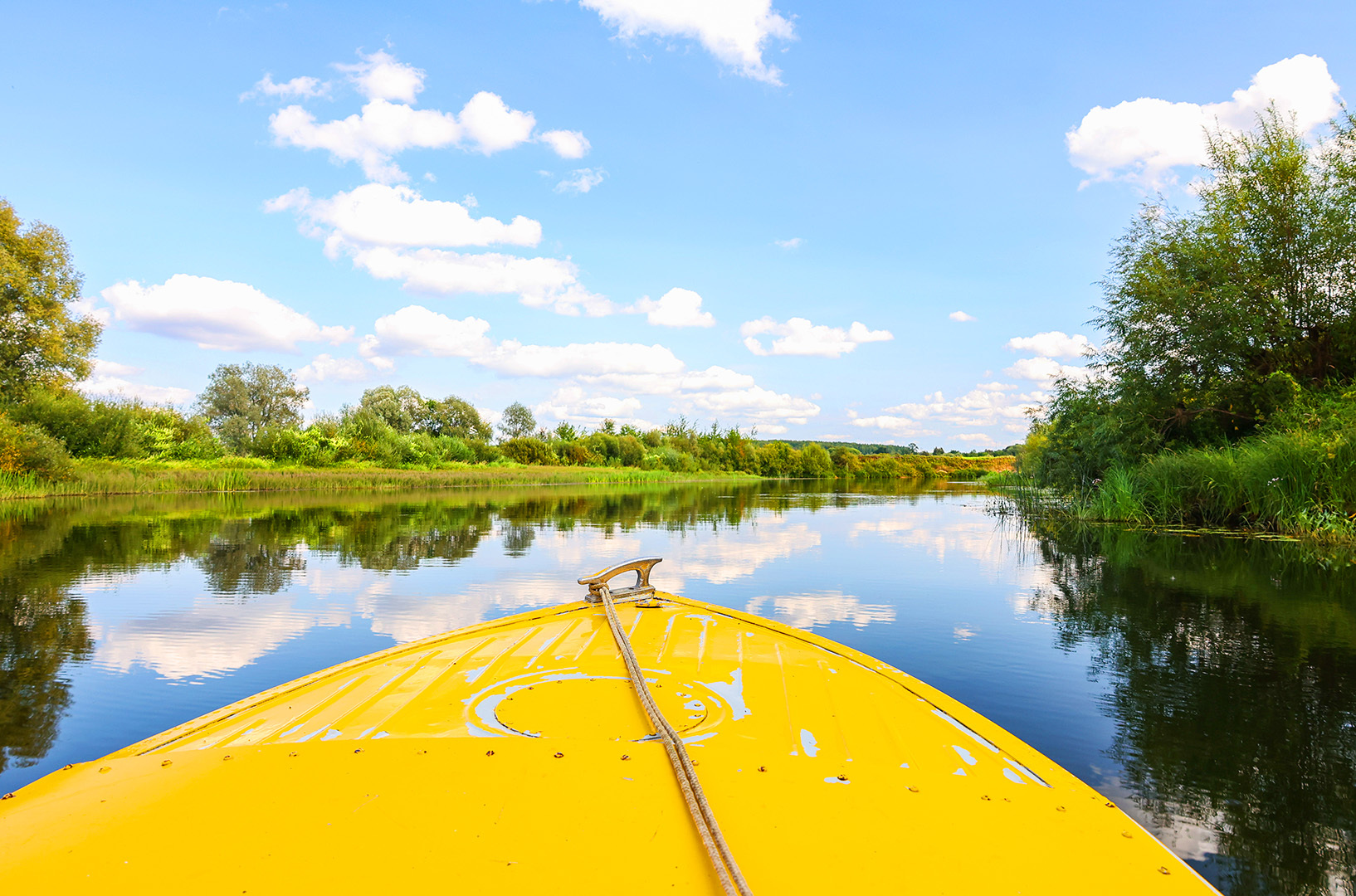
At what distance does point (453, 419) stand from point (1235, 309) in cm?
4813

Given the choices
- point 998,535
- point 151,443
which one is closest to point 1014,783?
point 998,535

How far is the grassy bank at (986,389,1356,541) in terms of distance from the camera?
10.4 m

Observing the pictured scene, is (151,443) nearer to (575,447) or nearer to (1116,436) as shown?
(575,447)

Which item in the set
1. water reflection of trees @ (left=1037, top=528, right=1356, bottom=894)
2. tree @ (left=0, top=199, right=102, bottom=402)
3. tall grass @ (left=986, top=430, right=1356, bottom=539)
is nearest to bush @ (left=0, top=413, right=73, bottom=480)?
tree @ (left=0, top=199, right=102, bottom=402)

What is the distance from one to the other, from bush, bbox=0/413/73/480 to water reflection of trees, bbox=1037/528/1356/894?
25.0 m

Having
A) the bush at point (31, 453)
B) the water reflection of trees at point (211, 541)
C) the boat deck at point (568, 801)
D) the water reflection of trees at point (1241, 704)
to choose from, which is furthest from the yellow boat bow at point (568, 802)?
the bush at point (31, 453)

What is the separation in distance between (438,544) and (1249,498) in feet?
44.2

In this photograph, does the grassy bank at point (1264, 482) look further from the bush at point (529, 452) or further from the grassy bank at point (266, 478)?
the bush at point (529, 452)

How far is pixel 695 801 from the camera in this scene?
1.59 meters

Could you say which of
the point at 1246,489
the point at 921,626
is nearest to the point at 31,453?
the point at 921,626

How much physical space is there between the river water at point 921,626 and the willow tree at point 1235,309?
4.31 meters

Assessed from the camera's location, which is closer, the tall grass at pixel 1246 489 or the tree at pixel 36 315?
the tall grass at pixel 1246 489

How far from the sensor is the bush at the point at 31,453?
18828 mm

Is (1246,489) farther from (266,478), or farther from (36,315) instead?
(36,315)
